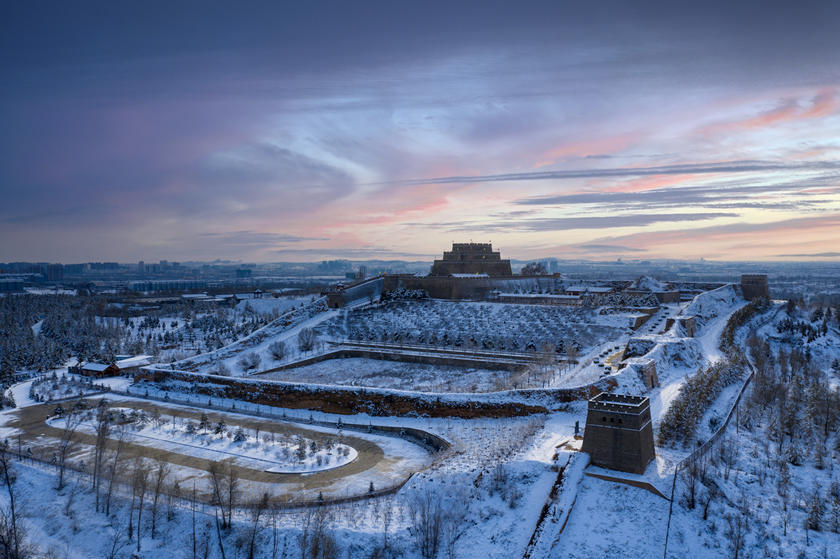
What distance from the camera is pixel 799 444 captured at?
66.8 ft

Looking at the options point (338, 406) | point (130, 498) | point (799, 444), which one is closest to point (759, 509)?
point (799, 444)

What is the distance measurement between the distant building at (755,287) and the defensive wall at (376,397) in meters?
40.9

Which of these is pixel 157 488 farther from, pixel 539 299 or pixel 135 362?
pixel 539 299

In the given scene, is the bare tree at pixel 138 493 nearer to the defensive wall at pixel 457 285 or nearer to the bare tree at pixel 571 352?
the bare tree at pixel 571 352

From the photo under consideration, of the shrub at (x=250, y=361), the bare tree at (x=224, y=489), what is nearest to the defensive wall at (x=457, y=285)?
the shrub at (x=250, y=361)

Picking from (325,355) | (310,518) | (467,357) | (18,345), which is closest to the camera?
(310,518)

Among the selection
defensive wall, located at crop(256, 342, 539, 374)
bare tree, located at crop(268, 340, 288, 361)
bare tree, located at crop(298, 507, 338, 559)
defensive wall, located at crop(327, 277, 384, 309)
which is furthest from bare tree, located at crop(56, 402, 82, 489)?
defensive wall, located at crop(327, 277, 384, 309)

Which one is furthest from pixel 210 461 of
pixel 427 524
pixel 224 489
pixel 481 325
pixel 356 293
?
pixel 356 293

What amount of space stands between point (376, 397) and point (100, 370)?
19.8 metres

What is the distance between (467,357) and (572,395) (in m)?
9.31

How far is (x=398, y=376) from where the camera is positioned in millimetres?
29547

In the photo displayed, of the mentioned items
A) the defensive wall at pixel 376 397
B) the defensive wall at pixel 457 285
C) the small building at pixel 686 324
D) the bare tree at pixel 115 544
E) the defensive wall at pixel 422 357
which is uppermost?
the defensive wall at pixel 457 285

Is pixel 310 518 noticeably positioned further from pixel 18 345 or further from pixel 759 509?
pixel 18 345

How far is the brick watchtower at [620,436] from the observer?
15.6 meters
